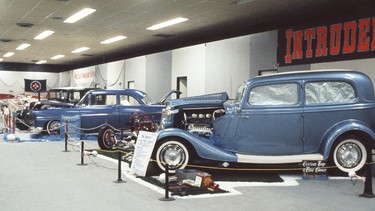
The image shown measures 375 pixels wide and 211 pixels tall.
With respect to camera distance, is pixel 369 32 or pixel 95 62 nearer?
pixel 369 32

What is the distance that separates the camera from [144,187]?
19.7 feet

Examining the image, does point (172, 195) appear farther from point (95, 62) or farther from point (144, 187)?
point (95, 62)

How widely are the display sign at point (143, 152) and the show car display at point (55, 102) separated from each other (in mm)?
→ 6972

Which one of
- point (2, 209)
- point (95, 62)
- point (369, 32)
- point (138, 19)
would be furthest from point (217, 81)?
point (95, 62)

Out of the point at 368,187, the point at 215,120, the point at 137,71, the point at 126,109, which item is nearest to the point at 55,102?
the point at 126,109

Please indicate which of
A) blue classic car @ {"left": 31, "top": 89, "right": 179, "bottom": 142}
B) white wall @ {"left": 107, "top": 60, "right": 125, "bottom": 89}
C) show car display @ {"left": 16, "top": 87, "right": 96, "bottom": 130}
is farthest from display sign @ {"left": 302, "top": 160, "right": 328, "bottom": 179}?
white wall @ {"left": 107, "top": 60, "right": 125, "bottom": 89}

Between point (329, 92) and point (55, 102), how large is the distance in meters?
9.51

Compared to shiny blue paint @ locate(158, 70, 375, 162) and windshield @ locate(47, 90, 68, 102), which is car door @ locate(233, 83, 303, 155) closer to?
shiny blue paint @ locate(158, 70, 375, 162)

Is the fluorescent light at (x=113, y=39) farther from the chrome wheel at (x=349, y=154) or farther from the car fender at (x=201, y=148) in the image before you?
the chrome wheel at (x=349, y=154)

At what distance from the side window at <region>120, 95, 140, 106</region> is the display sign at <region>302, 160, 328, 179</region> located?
6.60 metres

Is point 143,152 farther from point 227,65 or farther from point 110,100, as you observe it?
point 227,65

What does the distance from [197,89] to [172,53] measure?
2.90 m

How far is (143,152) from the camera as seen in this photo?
6.65 metres

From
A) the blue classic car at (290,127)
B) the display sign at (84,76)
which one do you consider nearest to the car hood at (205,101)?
the blue classic car at (290,127)
